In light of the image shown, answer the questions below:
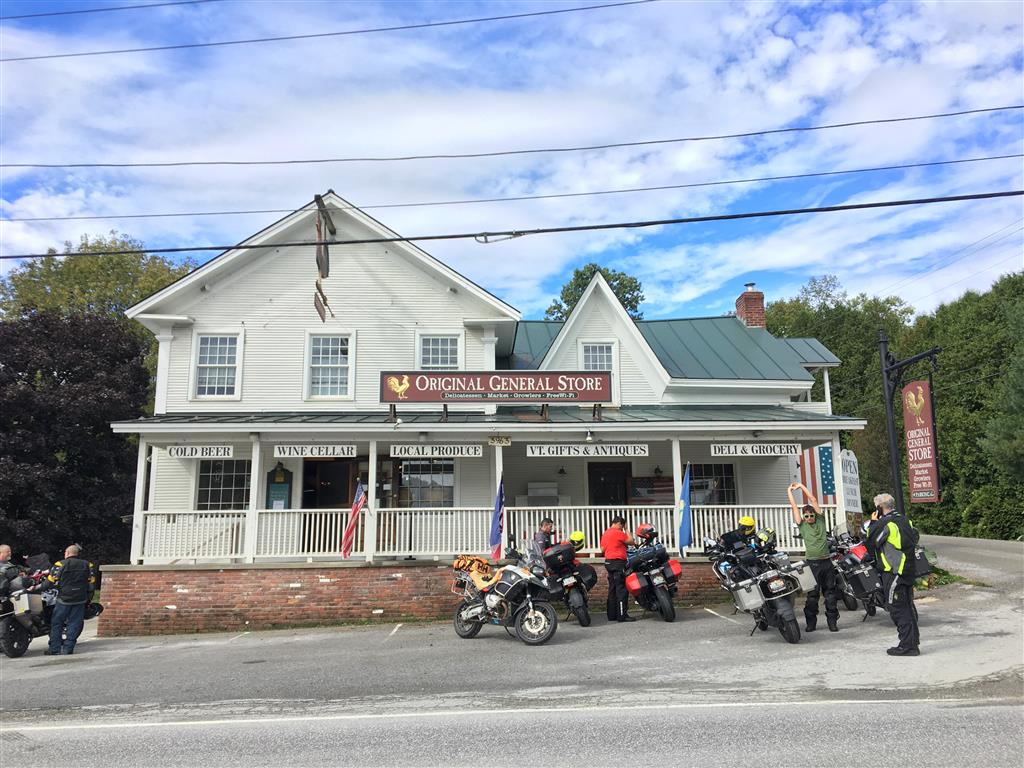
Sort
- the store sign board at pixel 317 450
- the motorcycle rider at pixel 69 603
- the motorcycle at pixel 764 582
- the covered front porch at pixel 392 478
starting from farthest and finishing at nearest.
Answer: the store sign board at pixel 317 450 → the covered front porch at pixel 392 478 → the motorcycle rider at pixel 69 603 → the motorcycle at pixel 764 582

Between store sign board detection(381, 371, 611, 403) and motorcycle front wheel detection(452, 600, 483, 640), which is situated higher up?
store sign board detection(381, 371, 611, 403)

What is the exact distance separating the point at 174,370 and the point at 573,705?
45.8ft

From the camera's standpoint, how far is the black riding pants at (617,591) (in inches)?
484

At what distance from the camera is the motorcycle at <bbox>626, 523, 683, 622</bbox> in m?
12.0

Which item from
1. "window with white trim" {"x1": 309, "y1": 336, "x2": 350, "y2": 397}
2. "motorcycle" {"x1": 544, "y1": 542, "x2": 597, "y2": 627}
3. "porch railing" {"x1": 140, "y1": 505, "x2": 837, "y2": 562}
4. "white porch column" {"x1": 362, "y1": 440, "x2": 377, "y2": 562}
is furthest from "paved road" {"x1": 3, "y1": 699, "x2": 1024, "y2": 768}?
"window with white trim" {"x1": 309, "y1": 336, "x2": 350, "y2": 397}

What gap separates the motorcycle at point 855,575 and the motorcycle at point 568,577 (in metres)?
4.05

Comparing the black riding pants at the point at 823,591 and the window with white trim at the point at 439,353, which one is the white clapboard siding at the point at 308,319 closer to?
the window with white trim at the point at 439,353

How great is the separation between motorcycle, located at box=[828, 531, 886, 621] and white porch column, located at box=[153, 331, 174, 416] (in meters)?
14.8

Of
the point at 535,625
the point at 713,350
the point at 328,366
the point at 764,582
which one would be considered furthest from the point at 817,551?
the point at 328,366

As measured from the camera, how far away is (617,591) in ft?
40.6

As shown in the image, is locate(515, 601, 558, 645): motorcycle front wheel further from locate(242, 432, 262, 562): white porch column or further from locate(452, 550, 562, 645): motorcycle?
locate(242, 432, 262, 562): white porch column

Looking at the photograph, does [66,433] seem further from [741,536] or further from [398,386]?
[741,536]

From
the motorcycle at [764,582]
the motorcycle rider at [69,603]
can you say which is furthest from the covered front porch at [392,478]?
the motorcycle at [764,582]

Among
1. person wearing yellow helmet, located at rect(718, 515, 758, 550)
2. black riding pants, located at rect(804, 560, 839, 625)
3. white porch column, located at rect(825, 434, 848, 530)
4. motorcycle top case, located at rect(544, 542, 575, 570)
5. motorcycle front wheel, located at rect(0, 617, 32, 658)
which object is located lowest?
motorcycle front wheel, located at rect(0, 617, 32, 658)
